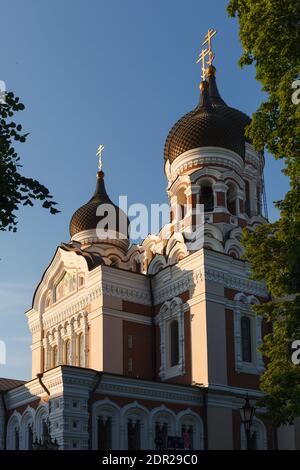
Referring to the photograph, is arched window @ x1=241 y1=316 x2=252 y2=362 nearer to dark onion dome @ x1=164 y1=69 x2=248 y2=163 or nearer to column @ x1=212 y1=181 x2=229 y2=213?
column @ x1=212 y1=181 x2=229 y2=213

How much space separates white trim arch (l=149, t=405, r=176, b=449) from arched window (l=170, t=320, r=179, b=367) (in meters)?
2.56

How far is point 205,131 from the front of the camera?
2792 cm

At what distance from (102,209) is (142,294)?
19.5 feet

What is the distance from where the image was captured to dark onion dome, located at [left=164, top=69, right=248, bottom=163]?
27.9m

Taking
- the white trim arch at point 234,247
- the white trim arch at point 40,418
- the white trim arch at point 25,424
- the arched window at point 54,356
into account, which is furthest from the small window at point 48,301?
the white trim arch at point 40,418

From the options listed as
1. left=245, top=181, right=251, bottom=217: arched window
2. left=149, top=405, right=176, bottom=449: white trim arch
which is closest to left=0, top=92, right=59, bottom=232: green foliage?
left=149, top=405, right=176, bottom=449: white trim arch

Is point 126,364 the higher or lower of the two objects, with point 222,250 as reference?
lower

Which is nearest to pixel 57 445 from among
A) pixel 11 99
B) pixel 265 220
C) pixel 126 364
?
pixel 126 364

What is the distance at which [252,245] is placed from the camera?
1533 centimetres

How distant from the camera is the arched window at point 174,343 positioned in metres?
24.3

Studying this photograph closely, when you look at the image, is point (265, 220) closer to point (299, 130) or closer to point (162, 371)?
point (162, 371)

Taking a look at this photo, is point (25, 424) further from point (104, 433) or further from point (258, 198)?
point (258, 198)

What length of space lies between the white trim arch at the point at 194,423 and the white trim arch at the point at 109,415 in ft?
6.08

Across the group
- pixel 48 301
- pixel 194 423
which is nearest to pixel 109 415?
pixel 194 423
